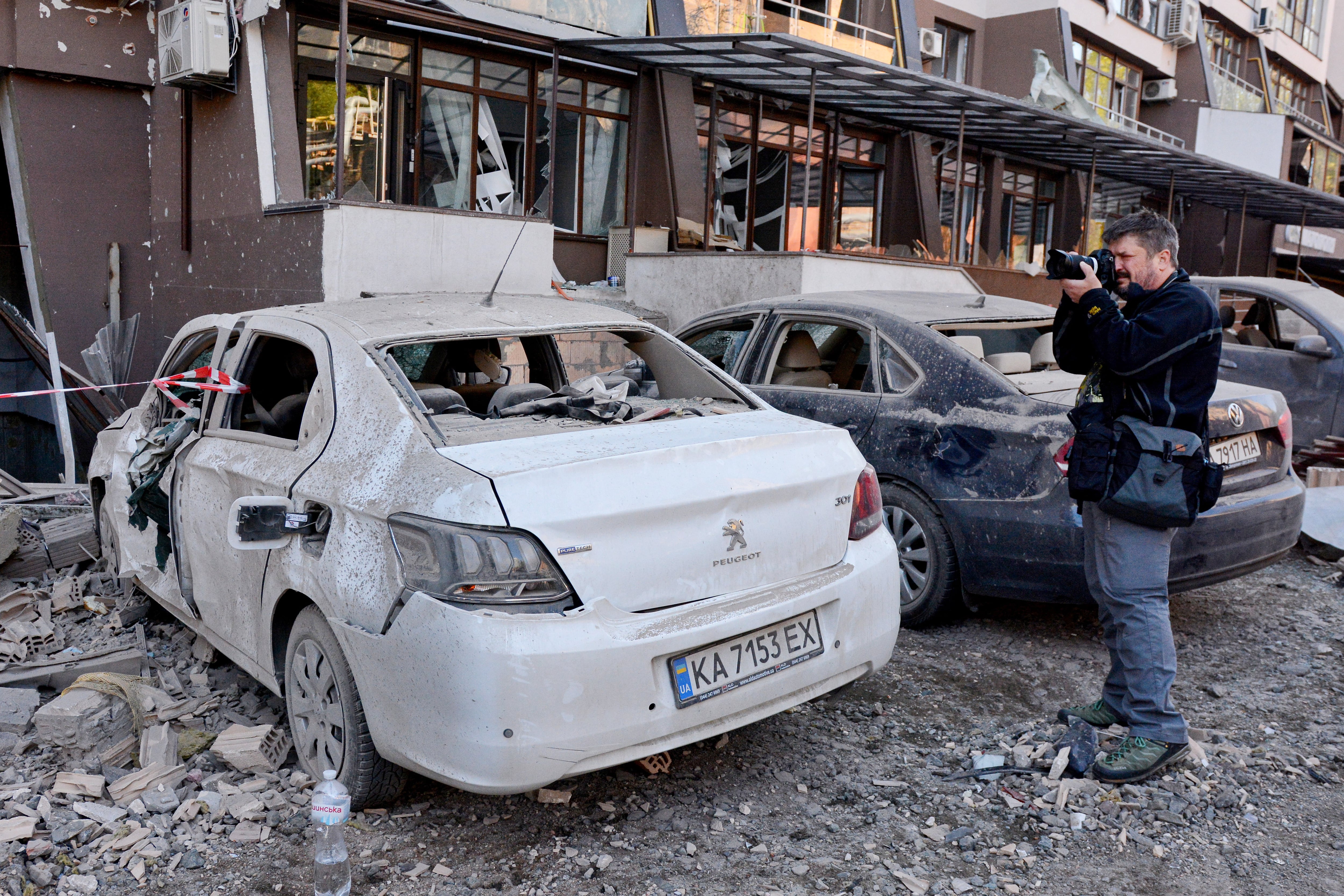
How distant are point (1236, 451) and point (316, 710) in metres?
3.92

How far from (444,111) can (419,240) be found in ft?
11.6

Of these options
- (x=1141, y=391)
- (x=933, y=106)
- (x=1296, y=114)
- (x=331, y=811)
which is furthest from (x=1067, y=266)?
(x=1296, y=114)

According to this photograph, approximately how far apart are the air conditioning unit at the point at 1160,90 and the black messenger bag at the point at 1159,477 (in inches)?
1030

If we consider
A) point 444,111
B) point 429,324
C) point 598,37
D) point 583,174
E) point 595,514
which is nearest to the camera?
point 595,514

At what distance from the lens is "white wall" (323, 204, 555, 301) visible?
943cm

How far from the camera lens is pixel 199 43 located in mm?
10109

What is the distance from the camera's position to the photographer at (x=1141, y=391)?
3371mm

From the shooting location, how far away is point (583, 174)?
47.0ft

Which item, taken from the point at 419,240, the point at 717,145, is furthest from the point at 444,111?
the point at 717,145

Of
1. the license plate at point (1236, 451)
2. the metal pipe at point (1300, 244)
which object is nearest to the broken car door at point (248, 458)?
the license plate at point (1236, 451)

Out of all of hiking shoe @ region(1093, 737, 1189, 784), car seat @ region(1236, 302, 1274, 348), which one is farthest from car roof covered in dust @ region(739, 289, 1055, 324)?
car seat @ region(1236, 302, 1274, 348)

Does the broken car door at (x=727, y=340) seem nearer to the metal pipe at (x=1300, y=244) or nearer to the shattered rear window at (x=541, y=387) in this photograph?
the shattered rear window at (x=541, y=387)

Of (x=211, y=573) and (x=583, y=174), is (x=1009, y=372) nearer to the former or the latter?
(x=211, y=573)

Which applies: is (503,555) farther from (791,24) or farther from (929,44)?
(929,44)
